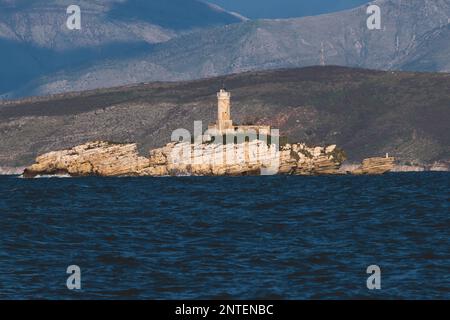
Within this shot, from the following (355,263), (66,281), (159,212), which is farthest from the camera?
(159,212)

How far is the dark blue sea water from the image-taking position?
67.8m

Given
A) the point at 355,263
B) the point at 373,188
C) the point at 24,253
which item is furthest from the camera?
the point at 373,188

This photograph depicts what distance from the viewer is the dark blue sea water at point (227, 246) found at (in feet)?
222

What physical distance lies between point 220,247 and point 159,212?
3423 cm

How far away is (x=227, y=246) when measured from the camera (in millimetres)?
86000

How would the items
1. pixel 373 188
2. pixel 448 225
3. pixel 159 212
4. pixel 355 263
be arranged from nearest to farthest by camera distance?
pixel 355 263
pixel 448 225
pixel 159 212
pixel 373 188

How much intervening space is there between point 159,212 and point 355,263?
4445cm

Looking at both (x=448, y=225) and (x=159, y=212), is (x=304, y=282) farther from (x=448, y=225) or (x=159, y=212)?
(x=159, y=212)

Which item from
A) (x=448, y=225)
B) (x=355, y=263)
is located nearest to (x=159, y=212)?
(x=448, y=225)

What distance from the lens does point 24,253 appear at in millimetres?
82812
